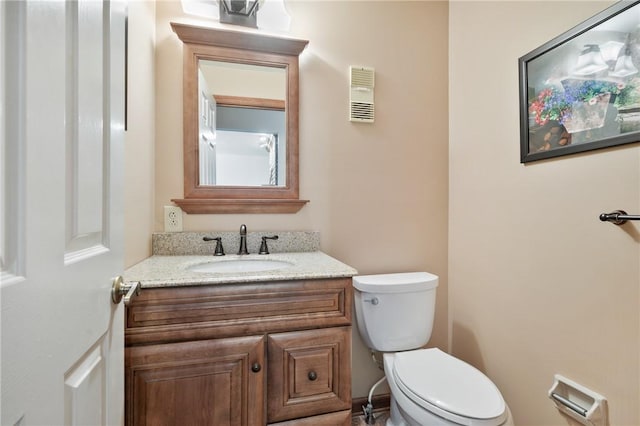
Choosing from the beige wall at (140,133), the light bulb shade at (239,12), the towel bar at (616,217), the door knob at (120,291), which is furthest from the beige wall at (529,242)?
the beige wall at (140,133)

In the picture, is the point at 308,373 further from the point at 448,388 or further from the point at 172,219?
the point at 172,219

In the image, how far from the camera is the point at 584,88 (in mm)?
1092

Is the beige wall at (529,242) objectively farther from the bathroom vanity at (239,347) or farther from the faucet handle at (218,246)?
the faucet handle at (218,246)

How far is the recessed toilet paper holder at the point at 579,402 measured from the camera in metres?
1.02

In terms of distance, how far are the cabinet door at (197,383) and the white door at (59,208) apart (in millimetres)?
199

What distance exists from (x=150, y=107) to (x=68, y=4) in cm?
96

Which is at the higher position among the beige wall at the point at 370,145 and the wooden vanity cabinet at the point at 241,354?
the beige wall at the point at 370,145

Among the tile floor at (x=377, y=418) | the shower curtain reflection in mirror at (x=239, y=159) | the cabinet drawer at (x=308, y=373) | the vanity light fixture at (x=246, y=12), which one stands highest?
the vanity light fixture at (x=246, y=12)

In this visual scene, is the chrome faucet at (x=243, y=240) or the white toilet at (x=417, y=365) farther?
the chrome faucet at (x=243, y=240)

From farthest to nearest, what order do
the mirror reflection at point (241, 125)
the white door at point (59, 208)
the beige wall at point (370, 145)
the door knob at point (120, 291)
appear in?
the beige wall at point (370, 145) → the mirror reflection at point (241, 125) → the door knob at point (120, 291) → the white door at point (59, 208)

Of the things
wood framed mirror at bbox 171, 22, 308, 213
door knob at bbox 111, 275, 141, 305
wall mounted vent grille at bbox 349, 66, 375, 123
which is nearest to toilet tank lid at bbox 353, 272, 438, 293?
wood framed mirror at bbox 171, 22, 308, 213

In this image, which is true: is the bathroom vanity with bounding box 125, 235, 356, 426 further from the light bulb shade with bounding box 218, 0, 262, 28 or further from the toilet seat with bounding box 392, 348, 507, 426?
the light bulb shade with bounding box 218, 0, 262, 28

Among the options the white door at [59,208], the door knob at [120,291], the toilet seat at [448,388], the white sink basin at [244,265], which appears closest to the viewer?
the white door at [59,208]

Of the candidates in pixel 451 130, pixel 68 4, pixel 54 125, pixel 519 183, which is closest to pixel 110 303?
pixel 54 125
